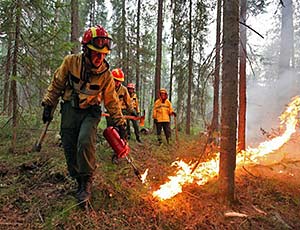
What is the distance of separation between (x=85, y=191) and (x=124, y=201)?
0.72 meters

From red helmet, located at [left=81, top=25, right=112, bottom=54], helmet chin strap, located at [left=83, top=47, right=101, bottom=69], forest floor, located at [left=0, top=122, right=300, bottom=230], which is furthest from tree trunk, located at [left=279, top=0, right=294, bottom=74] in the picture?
helmet chin strap, located at [left=83, top=47, right=101, bottom=69]

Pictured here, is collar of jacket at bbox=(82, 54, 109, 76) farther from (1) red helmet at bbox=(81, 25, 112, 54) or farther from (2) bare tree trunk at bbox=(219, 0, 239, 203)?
(2) bare tree trunk at bbox=(219, 0, 239, 203)

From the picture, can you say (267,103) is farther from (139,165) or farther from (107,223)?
(107,223)

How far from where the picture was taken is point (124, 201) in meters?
4.73

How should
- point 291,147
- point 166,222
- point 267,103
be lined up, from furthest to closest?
point 267,103 < point 291,147 < point 166,222

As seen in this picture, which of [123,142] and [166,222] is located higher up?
[123,142]

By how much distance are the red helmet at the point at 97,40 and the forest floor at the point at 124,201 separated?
7.79 ft

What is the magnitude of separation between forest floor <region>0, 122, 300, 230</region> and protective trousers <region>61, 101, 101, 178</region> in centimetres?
56

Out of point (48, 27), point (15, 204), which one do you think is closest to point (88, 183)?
point (15, 204)

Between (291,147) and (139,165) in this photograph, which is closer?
(139,165)

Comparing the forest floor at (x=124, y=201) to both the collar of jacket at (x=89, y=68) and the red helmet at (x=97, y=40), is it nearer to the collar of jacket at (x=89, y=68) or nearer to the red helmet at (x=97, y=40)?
the collar of jacket at (x=89, y=68)

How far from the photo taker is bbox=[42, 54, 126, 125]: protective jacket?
438 cm

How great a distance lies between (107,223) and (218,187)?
238 centimetres

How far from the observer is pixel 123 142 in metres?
4.65
